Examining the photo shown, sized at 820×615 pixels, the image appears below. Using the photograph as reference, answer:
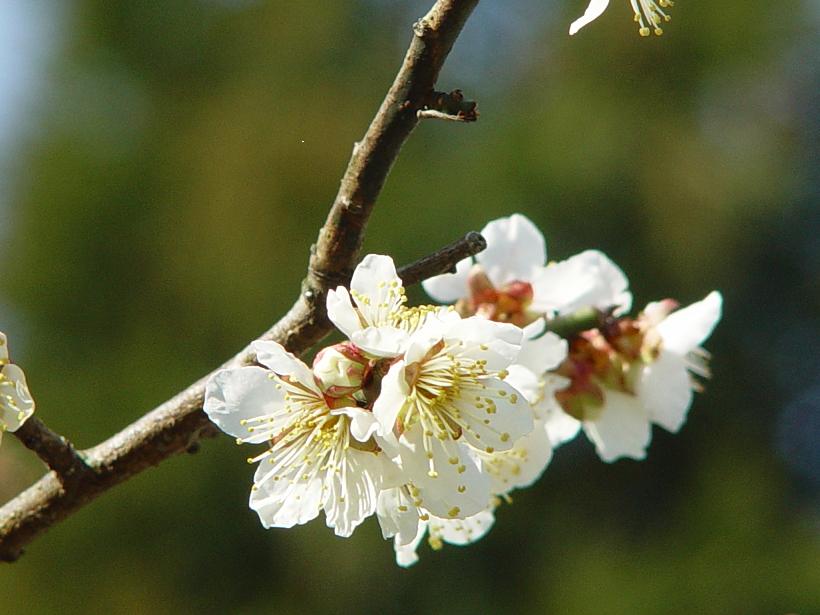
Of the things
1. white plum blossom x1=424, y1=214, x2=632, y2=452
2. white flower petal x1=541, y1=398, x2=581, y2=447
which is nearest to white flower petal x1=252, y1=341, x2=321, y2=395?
white plum blossom x1=424, y1=214, x2=632, y2=452

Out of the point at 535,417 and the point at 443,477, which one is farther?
the point at 535,417

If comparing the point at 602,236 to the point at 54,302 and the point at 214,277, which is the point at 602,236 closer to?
the point at 214,277

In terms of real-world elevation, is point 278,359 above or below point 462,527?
above

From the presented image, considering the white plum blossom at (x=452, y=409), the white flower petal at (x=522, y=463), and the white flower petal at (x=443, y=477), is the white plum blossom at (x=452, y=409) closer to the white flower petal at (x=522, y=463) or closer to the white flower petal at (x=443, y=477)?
the white flower petal at (x=443, y=477)

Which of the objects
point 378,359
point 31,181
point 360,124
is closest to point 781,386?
point 360,124

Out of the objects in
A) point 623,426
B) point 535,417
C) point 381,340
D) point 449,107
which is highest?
Answer: point 449,107

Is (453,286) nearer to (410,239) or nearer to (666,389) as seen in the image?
(666,389)

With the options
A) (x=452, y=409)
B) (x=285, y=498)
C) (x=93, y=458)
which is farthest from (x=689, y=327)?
(x=93, y=458)
